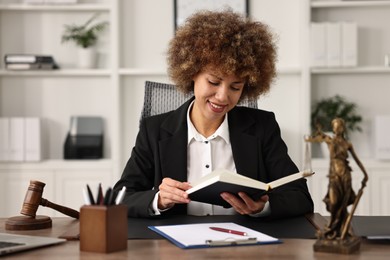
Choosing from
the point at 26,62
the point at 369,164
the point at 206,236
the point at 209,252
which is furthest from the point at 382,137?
the point at 209,252

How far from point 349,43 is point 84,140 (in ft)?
5.66

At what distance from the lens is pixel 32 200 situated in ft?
6.35

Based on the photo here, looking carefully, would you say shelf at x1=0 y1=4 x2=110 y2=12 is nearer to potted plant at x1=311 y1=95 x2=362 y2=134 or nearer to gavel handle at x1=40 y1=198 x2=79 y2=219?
potted plant at x1=311 y1=95 x2=362 y2=134

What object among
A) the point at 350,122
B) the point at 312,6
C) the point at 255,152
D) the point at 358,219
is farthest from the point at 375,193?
the point at 358,219

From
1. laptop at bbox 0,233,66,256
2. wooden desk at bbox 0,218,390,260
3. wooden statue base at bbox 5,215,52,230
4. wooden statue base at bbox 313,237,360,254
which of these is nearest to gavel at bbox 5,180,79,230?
wooden statue base at bbox 5,215,52,230

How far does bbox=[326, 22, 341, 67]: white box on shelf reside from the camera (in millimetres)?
4062

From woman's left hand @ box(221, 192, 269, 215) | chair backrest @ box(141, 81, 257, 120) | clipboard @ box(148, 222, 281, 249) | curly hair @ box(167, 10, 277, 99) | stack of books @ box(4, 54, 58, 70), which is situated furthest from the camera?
stack of books @ box(4, 54, 58, 70)

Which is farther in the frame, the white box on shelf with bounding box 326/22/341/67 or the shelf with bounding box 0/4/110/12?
the shelf with bounding box 0/4/110/12

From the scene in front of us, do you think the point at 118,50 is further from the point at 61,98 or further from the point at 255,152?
the point at 255,152

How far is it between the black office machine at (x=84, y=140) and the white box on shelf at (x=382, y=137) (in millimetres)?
1691

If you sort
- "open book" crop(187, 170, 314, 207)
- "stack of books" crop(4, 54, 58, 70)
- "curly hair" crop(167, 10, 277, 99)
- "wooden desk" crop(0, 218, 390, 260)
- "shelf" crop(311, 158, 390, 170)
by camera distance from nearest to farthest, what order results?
"wooden desk" crop(0, 218, 390, 260) → "open book" crop(187, 170, 314, 207) → "curly hair" crop(167, 10, 277, 99) → "shelf" crop(311, 158, 390, 170) → "stack of books" crop(4, 54, 58, 70)

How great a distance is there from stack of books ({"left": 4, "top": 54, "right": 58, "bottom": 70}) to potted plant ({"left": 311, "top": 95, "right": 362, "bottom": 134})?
5.52 feet

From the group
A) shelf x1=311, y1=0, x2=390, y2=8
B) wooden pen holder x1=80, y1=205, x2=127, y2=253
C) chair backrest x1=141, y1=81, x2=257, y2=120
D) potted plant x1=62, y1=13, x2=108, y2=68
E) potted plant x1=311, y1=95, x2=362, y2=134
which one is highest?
shelf x1=311, y1=0, x2=390, y2=8

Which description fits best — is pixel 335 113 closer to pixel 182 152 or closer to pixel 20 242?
pixel 182 152
